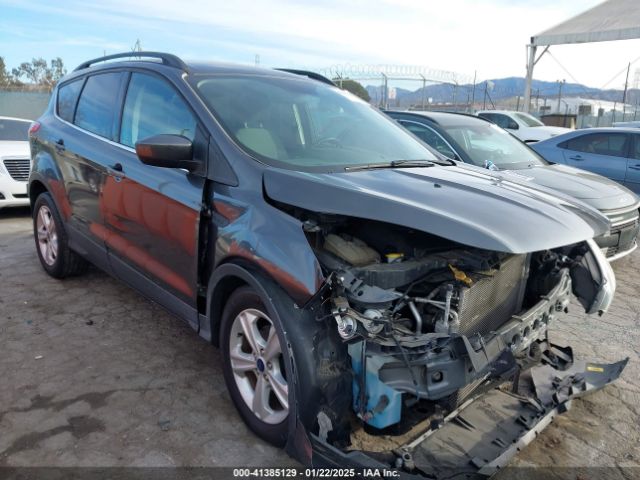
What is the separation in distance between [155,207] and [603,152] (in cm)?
779

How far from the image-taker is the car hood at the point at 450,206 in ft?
7.13

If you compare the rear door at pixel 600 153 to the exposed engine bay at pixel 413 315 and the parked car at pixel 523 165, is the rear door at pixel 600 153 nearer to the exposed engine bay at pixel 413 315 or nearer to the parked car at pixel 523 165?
the parked car at pixel 523 165

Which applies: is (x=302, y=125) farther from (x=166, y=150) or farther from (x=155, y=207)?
(x=155, y=207)

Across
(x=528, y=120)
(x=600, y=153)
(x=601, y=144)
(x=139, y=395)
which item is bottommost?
(x=139, y=395)

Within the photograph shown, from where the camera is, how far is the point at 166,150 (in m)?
2.82

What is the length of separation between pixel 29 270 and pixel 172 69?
10.2 feet

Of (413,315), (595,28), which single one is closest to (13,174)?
(413,315)

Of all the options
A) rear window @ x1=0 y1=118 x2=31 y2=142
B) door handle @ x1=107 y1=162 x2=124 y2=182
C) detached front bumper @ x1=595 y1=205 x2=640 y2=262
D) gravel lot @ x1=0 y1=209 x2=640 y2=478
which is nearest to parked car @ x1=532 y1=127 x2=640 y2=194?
detached front bumper @ x1=595 y1=205 x2=640 y2=262

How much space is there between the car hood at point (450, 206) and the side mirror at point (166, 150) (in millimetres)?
536

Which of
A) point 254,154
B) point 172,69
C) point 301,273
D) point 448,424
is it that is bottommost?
point 448,424

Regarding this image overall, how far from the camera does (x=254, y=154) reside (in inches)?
111

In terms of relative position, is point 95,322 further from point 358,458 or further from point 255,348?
point 358,458

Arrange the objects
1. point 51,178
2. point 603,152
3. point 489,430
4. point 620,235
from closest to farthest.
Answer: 1. point 489,430
2. point 51,178
3. point 620,235
4. point 603,152

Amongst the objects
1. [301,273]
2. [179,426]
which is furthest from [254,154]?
[179,426]
